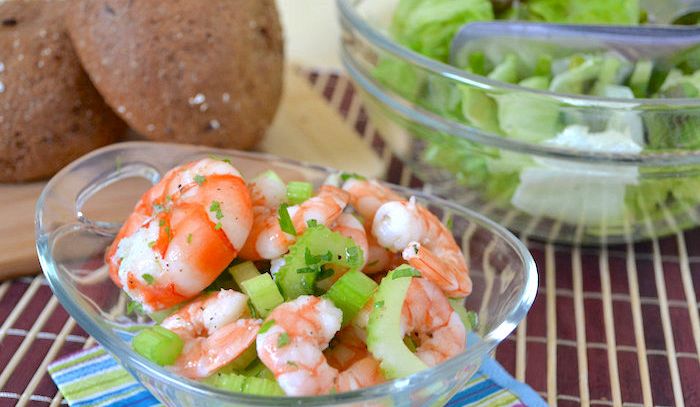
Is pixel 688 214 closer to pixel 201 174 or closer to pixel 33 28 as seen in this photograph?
pixel 201 174

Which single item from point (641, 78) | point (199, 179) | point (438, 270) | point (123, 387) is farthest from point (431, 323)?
point (641, 78)

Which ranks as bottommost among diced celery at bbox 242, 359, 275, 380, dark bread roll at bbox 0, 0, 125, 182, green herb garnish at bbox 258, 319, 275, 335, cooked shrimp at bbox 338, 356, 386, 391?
dark bread roll at bbox 0, 0, 125, 182

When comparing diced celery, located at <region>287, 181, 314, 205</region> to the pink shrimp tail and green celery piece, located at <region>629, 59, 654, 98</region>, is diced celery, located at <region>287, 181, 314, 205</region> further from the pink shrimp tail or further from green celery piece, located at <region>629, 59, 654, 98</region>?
green celery piece, located at <region>629, 59, 654, 98</region>

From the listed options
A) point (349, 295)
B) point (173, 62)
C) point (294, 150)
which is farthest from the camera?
point (294, 150)

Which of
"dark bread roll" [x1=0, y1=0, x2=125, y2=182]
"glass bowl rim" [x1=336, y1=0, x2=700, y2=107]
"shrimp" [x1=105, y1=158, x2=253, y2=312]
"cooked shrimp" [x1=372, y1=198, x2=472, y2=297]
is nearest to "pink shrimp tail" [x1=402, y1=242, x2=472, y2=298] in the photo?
"cooked shrimp" [x1=372, y1=198, x2=472, y2=297]

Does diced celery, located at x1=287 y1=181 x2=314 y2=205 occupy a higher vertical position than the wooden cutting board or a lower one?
higher

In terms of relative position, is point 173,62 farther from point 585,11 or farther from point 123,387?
point 585,11

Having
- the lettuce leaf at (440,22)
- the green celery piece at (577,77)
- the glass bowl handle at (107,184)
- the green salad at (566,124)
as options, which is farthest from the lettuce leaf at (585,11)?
the glass bowl handle at (107,184)

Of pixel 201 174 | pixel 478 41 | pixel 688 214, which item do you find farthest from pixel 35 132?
pixel 688 214
